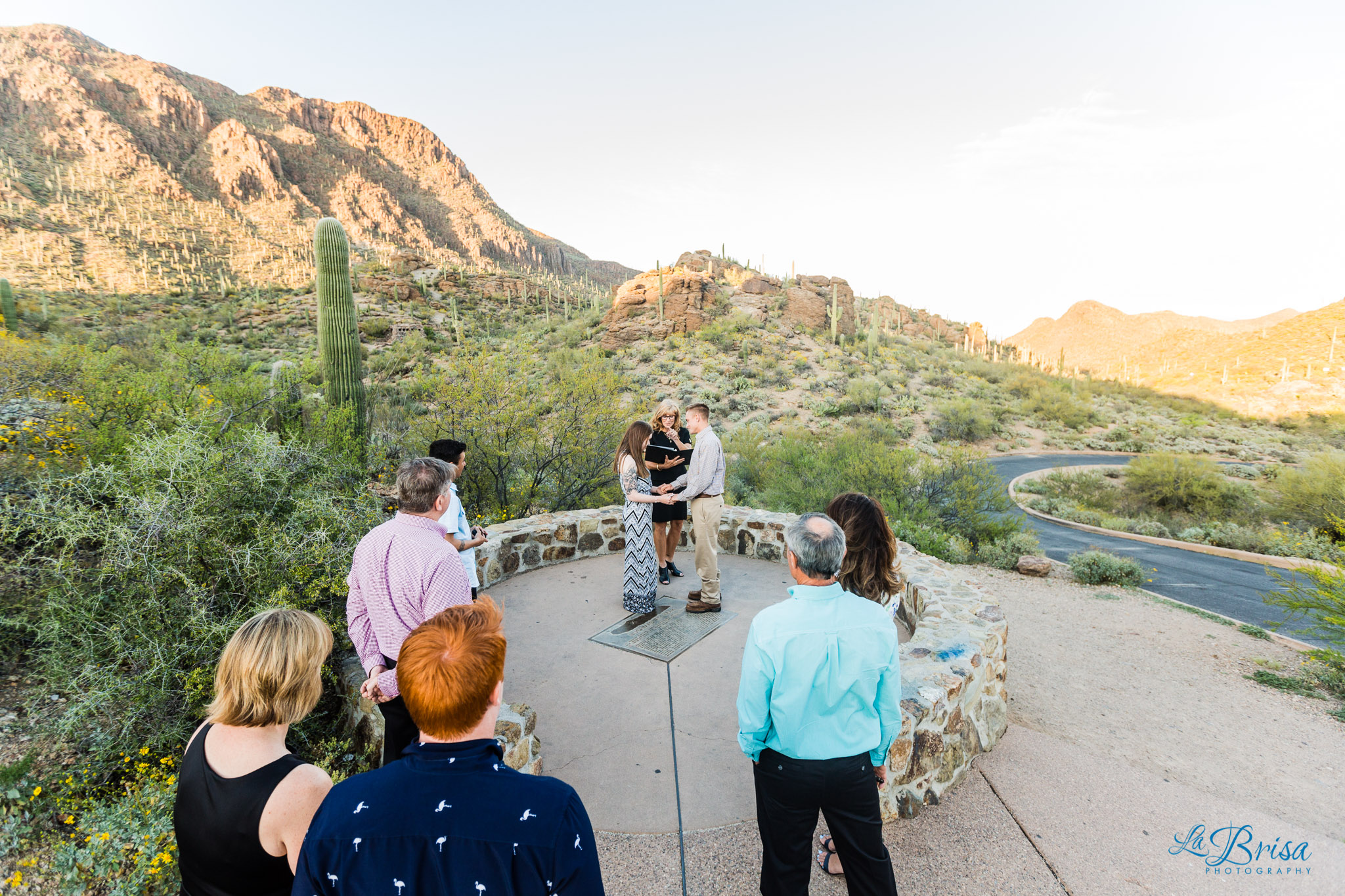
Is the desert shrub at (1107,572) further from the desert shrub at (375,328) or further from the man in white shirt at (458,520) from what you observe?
the desert shrub at (375,328)

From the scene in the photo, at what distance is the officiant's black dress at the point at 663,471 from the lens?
19.4ft

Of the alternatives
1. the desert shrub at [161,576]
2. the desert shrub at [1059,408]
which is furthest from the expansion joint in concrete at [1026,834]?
the desert shrub at [1059,408]

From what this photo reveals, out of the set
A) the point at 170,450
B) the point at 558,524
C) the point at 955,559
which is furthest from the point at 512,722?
the point at 955,559

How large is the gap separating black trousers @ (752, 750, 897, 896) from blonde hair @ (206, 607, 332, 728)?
1607mm

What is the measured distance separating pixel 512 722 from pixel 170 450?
3.24 m

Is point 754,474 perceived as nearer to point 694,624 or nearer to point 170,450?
point 694,624

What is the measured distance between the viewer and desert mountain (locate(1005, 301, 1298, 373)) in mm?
73625

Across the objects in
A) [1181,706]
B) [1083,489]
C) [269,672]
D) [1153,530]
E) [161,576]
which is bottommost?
[1153,530]

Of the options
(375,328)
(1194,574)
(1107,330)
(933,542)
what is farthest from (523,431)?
(1107,330)

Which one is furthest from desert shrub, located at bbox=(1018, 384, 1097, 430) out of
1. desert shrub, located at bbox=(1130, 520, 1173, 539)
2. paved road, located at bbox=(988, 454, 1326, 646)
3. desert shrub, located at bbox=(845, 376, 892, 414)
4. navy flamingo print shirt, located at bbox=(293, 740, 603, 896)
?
navy flamingo print shirt, located at bbox=(293, 740, 603, 896)

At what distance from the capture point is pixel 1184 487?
16.3 m
